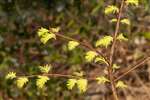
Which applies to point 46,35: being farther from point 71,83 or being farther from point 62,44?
point 62,44

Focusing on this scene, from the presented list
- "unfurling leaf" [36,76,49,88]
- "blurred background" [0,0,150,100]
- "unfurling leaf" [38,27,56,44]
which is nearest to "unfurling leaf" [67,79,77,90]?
"unfurling leaf" [36,76,49,88]

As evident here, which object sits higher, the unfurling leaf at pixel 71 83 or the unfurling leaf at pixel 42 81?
the unfurling leaf at pixel 42 81

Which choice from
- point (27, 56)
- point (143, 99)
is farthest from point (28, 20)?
point (143, 99)

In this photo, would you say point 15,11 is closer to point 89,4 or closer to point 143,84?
point 89,4

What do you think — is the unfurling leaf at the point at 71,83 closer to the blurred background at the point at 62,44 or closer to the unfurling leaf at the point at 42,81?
the unfurling leaf at the point at 42,81

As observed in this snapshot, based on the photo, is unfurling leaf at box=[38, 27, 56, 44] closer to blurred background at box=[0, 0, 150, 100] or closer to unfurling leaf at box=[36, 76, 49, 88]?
unfurling leaf at box=[36, 76, 49, 88]

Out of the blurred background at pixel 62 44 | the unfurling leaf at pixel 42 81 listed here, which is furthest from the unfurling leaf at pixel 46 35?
the blurred background at pixel 62 44

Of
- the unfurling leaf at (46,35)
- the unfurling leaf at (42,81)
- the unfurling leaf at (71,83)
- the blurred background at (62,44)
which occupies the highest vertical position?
the blurred background at (62,44)

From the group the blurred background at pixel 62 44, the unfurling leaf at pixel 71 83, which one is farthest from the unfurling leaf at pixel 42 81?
the blurred background at pixel 62 44

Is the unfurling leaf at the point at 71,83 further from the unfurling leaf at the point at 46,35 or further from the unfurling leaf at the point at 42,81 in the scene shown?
the unfurling leaf at the point at 46,35

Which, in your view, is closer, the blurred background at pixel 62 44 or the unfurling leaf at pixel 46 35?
the unfurling leaf at pixel 46 35
